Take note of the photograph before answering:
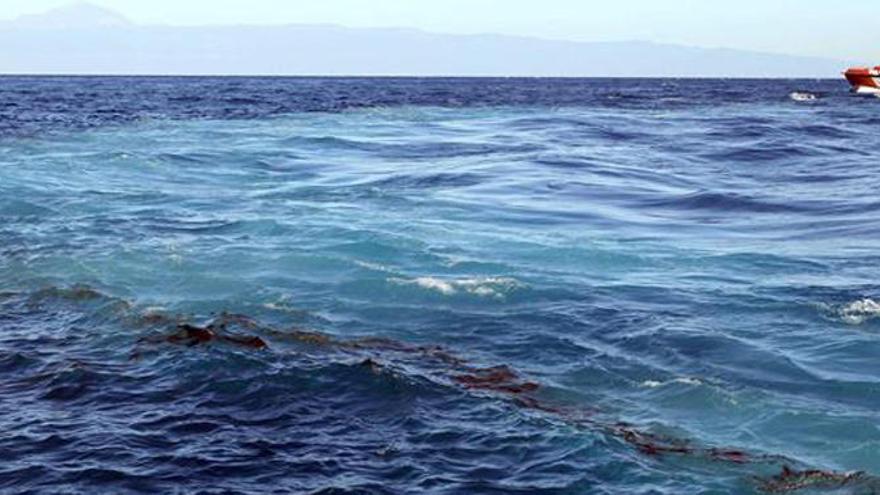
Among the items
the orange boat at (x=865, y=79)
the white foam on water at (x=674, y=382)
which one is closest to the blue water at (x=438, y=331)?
the white foam on water at (x=674, y=382)

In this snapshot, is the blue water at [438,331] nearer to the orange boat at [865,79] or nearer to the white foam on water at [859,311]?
the white foam on water at [859,311]

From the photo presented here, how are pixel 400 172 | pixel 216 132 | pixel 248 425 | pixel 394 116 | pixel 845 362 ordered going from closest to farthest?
pixel 248 425, pixel 845 362, pixel 400 172, pixel 216 132, pixel 394 116

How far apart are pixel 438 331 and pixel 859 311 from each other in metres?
6.60

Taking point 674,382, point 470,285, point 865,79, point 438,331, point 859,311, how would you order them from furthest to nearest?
point 865,79
point 470,285
point 859,311
point 438,331
point 674,382

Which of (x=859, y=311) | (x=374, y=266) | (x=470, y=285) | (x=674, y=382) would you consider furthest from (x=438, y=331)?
(x=859, y=311)

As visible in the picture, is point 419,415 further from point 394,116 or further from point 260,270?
point 394,116

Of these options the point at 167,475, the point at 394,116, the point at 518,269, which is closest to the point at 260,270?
the point at 518,269

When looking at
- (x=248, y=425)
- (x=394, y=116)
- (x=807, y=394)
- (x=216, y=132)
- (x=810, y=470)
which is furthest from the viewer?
(x=394, y=116)

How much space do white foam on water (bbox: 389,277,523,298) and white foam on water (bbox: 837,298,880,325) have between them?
5.32m

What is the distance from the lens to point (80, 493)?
1031 centimetres

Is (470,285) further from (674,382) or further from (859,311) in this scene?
(859,311)

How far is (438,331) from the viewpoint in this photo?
1670cm

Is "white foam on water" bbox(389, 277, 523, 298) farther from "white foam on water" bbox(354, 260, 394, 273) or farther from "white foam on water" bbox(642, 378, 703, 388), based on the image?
"white foam on water" bbox(642, 378, 703, 388)

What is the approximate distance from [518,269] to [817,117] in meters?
55.0
